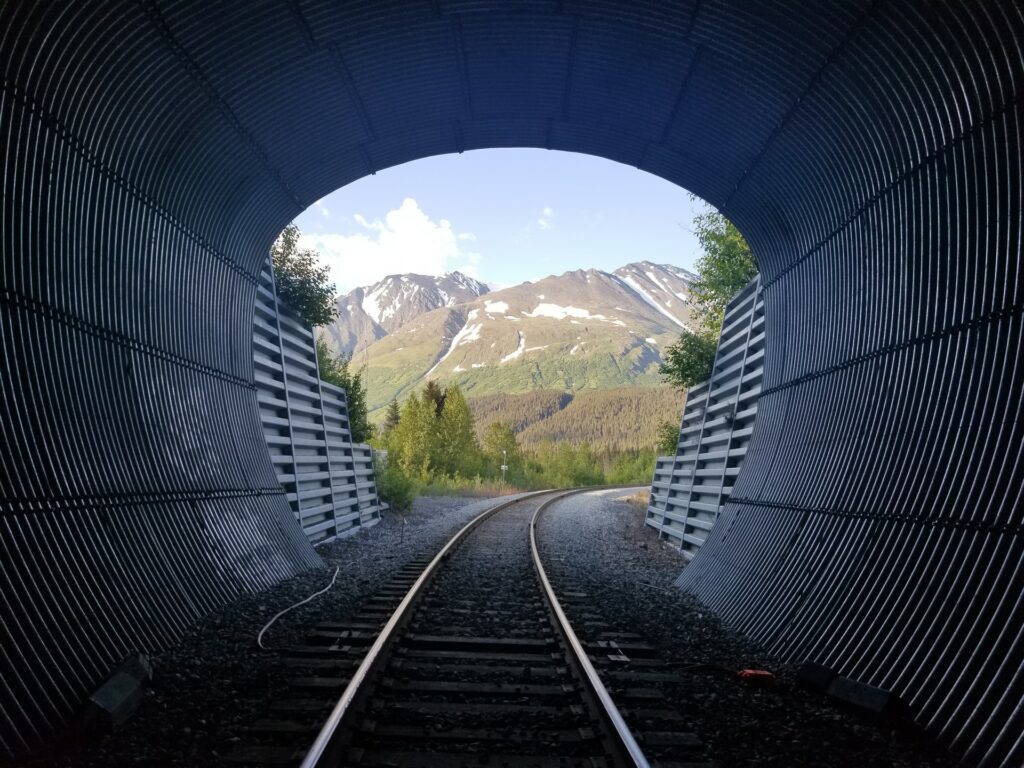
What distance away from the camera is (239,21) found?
657 cm

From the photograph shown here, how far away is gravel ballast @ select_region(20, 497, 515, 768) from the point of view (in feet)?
12.6

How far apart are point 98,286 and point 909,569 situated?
674cm

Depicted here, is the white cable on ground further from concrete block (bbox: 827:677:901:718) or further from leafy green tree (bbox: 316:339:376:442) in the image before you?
leafy green tree (bbox: 316:339:376:442)

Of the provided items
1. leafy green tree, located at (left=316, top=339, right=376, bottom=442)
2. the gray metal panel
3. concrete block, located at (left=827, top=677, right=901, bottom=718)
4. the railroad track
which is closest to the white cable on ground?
the railroad track

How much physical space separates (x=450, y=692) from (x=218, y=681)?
63.6 inches

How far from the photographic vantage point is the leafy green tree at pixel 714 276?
15.6m

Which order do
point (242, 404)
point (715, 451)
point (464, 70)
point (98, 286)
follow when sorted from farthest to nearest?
point (715, 451) < point (242, 404) < point (464, 70) < point (98, 286)

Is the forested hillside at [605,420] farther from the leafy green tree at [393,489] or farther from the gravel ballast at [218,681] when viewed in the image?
the gravel ballast at [218,681]

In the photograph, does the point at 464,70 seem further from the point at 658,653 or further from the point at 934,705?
the point at 934,705

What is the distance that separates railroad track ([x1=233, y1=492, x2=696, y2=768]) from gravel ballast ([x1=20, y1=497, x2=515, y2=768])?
0.22 metres

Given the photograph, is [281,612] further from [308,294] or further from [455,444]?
[455,444]

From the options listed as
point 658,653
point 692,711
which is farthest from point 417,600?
point 692,711

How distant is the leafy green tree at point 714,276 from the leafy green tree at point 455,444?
2389 cm

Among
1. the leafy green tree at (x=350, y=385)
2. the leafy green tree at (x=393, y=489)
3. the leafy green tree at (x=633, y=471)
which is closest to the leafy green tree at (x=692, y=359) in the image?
the leafy green tree at (x=350, y=385)
